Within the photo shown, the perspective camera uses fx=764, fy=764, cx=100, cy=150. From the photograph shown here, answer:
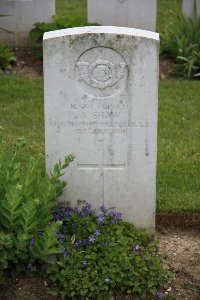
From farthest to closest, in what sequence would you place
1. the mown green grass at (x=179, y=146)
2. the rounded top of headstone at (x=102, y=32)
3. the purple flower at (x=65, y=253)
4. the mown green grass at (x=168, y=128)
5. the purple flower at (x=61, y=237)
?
the mown green grass at (x=168, y=128)
the mown green grass at (x=179, y=146)
the rounded top of headstone at (x=102, y=32)
the purple flower at (x=61, y=237)
the purple flower at (x=65, y=253)

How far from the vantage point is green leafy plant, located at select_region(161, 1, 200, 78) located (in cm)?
962

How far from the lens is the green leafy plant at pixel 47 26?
32.3 feet

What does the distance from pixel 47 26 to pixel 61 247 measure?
18.7 feet

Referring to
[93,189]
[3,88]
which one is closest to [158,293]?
[93,189]

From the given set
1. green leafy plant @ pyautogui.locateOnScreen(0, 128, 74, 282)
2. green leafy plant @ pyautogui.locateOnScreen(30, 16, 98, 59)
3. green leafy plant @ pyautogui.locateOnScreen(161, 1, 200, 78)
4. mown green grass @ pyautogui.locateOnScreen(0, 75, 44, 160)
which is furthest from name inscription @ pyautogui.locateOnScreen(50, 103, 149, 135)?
green leafy plant @ pyautogui.locateOnScreen(30, 16, 98, 59)

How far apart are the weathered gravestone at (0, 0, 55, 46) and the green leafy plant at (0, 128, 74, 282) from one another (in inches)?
224

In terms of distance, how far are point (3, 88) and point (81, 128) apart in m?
4.10

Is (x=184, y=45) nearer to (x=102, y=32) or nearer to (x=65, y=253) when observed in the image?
(x=102, y=32)

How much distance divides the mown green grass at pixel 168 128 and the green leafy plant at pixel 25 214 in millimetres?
1417

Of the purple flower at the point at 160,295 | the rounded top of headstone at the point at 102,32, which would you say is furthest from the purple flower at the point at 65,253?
the rounded top of headstone at the point at 102,32

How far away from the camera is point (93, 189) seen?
5.26 m

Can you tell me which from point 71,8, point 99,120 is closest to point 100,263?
point 99,120

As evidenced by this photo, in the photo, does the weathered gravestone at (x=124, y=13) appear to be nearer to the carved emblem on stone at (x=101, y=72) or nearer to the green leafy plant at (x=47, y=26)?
the green leafy plant at (x=47, y=26)

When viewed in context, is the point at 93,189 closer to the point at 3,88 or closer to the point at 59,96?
the point at 59,96
